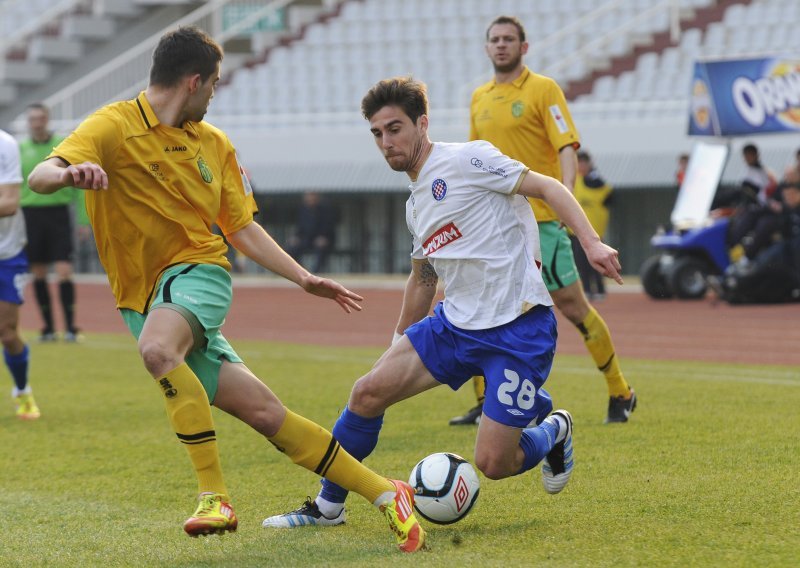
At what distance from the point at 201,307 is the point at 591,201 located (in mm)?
15822

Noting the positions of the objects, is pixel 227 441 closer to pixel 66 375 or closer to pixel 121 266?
pixel 121 266

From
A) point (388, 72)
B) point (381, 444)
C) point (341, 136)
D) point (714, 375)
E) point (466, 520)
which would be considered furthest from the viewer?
point (388, 72)

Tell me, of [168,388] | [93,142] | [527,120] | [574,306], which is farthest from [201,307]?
[527,120]

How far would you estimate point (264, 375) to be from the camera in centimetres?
1192

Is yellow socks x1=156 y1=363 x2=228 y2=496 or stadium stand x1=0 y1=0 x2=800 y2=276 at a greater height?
yellow socks x1=156 y1=363 x2=228 y2=496

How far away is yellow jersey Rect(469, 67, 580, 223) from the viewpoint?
816cm

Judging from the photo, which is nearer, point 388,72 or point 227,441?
point 227,441

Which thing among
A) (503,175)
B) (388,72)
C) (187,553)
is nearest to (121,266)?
(187,553)

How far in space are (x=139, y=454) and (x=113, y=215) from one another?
2781 mm

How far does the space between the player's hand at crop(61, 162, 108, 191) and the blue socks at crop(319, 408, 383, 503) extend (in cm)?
152

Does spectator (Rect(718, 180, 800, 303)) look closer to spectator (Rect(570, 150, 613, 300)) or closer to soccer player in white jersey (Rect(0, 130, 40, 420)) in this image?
spectator (Rect(570, 150, 613, 300))

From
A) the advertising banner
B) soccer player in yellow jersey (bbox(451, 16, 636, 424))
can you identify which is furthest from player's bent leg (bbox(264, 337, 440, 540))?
the advertising banner

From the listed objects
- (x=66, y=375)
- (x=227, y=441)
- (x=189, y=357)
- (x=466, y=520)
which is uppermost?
(x=189, y=357)

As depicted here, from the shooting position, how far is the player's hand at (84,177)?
15.2ft
